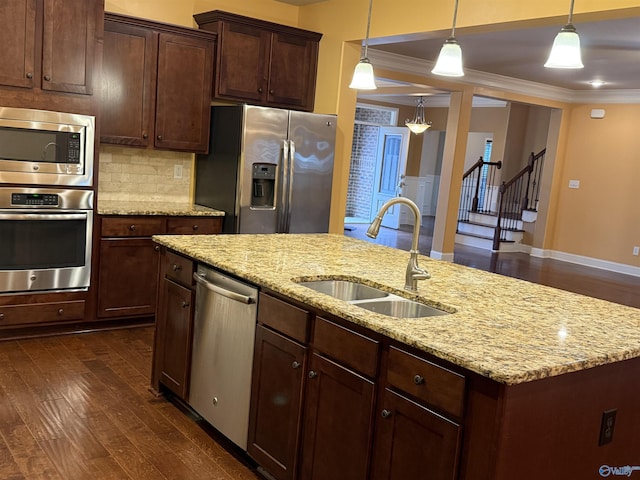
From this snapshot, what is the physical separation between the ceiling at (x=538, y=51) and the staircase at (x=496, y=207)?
2.14m

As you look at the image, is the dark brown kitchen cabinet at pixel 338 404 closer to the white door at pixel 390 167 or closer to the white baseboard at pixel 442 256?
the white baseboard at pixel 442 256

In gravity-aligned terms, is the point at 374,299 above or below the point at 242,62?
below

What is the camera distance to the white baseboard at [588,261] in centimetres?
935

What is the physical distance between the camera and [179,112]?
4.92m

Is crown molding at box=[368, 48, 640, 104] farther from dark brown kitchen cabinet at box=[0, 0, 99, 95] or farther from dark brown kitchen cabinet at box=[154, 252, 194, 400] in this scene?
dark brown kitchen cabinet at box=[154, 252, 194, 400]

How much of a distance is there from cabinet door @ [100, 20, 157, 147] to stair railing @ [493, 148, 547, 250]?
7.56 meters

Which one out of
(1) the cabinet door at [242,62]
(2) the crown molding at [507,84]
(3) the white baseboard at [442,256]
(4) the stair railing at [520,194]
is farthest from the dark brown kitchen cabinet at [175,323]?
(4) the stair railing at [520,194]

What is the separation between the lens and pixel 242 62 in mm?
5086

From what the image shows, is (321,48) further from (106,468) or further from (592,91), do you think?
(592,91)

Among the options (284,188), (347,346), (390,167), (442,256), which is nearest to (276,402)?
(347,346)

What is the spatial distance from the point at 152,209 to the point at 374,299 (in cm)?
257

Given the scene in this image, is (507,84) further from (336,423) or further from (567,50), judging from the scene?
(336,423)

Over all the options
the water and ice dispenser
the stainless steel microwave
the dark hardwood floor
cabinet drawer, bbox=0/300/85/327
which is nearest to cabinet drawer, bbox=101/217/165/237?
the stainless steel microwave

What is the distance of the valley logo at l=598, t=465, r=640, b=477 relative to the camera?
2.12 m
